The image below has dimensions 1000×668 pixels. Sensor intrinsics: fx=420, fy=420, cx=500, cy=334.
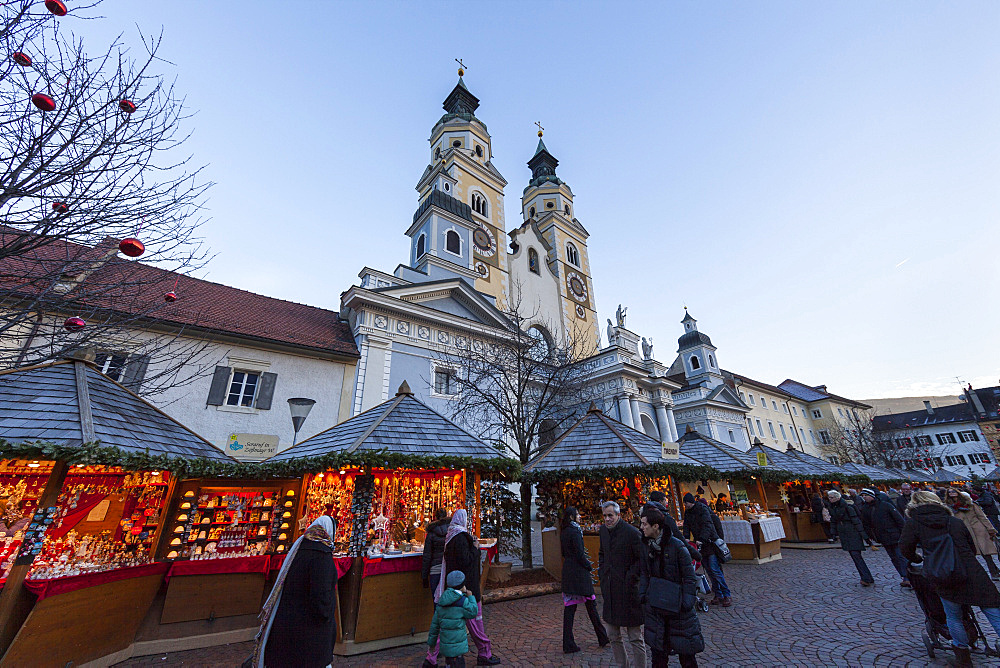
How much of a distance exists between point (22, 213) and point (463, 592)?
6708 mm

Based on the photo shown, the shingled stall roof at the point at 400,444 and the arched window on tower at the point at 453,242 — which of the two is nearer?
the shingled stall roof at the point at 400,444

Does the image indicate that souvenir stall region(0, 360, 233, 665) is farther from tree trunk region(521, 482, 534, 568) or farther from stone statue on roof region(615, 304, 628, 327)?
stone statue on roof region(615, 304, 628, 327)

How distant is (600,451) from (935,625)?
585 cm

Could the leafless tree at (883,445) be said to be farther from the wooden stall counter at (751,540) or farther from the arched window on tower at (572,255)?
the wooden stall counter at (751,540)

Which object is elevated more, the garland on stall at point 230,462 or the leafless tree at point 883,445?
the leafless tree at point 883,445

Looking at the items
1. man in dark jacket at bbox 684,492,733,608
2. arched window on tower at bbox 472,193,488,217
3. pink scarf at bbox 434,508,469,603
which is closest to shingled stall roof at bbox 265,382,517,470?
pink scarf at bbox 434,508,469,603

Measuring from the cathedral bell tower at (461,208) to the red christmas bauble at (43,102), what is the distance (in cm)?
1892

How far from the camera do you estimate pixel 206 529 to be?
675 cm

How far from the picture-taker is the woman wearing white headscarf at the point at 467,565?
509 centimetres

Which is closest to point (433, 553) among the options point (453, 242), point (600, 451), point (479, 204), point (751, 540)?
point (600, 451)

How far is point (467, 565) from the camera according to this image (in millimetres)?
5297

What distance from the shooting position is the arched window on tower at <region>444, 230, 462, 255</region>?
24.8 meters

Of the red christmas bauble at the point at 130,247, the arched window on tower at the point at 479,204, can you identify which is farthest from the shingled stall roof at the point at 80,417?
the arched window on tower at the point at 479,204

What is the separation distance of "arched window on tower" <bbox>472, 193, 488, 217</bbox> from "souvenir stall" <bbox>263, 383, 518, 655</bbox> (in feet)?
79.8
